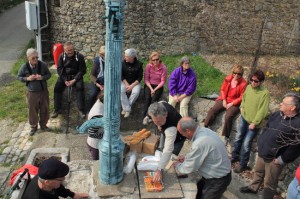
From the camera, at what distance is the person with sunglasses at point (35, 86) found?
21.2 ft

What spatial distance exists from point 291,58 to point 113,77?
8.71 metres

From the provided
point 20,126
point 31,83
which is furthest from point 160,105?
point 20,126

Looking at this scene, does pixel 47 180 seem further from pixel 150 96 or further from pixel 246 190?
pixel 150 96

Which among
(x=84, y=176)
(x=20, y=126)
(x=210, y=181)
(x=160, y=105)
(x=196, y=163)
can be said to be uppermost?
(x=160, y=105)

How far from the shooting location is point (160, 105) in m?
4.15

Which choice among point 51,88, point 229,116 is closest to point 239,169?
point 229,116

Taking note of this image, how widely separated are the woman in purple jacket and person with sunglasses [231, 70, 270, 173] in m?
1.31

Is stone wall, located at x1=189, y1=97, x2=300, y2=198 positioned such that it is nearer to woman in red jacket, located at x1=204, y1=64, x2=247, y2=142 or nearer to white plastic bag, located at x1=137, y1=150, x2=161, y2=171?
woman in red jacket, located at x1=204, y1=64, x2=247, y2=142

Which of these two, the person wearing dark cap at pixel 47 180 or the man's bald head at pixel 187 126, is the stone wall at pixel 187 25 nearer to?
the man's bald head at pixel 187 126

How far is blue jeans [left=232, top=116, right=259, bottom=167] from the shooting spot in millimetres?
5582

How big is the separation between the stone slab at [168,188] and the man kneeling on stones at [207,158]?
0.33 meters

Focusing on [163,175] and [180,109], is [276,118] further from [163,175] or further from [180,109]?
[180,109]

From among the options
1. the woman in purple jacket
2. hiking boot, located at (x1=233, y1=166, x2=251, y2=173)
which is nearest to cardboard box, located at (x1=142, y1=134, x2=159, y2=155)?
hiking boot, located at (x1=233, y1=166, x2=251, y2=173)

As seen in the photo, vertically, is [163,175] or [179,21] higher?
[179,21]
